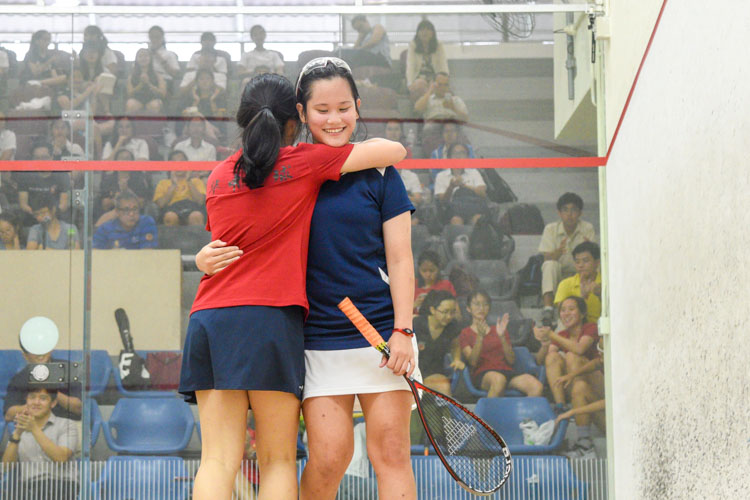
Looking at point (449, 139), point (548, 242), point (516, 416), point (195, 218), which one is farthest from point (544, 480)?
point (195, 218)

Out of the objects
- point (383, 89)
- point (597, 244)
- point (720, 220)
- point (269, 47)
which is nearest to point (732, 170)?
point (720, 220)

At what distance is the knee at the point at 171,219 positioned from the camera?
11.2ft

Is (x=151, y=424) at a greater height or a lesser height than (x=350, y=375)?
lesser

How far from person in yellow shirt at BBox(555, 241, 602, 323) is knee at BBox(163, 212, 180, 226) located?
4.39ft

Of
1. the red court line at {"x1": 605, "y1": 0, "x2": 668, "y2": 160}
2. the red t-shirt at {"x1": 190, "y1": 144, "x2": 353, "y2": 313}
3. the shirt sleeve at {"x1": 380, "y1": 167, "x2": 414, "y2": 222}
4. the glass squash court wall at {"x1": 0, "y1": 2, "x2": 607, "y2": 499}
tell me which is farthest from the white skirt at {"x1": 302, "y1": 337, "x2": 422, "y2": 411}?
the glass squash court wall at {"x1": 0, "y1": 2, "x2": 607, "y2": 499}

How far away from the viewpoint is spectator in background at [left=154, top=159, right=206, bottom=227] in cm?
344

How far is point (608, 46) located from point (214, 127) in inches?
55.2

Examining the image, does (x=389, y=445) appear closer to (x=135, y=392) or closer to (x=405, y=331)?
(x=405, y=331)

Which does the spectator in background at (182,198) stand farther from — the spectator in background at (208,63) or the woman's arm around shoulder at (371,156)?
the woman's arm around shoulder at (371,156)

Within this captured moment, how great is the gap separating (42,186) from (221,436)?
1823 millimetres

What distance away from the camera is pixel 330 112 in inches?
81.6

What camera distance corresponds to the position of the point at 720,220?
83.2 inches

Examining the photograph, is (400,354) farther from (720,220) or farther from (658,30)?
(658,30)

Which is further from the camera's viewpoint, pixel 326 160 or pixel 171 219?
pixel 171 219
